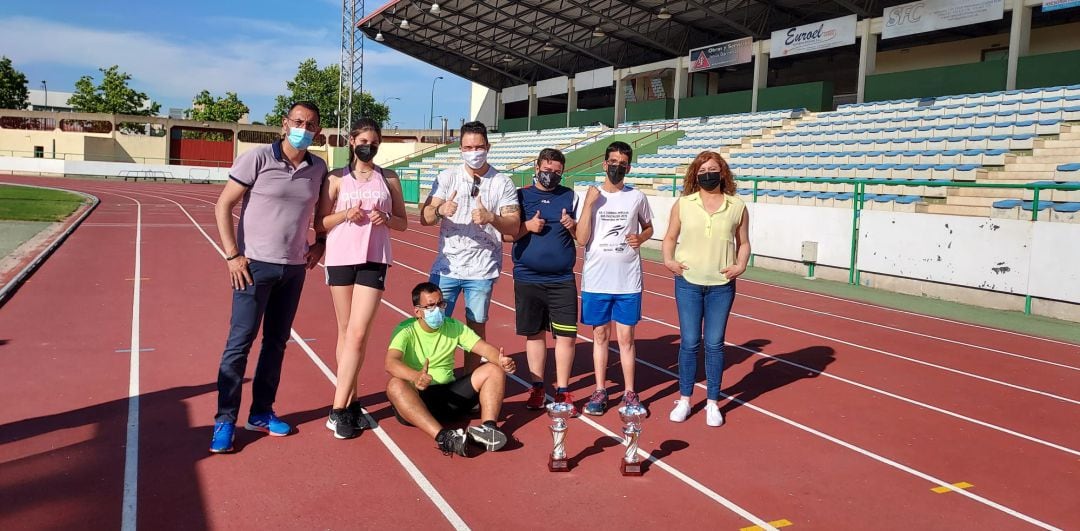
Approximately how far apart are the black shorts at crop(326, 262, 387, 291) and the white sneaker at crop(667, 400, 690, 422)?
2294 mm

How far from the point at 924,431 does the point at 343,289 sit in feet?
13.6

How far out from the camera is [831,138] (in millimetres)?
22344

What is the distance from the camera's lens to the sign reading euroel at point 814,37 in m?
27.7

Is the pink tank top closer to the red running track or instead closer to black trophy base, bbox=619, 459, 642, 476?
the red running track

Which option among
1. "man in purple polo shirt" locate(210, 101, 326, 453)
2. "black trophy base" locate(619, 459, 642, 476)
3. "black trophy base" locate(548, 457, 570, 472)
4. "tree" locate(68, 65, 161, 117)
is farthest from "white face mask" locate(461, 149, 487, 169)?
"tree" locate(68, 65, 161, 117)

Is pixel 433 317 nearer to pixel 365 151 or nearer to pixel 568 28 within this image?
pixel 365 151

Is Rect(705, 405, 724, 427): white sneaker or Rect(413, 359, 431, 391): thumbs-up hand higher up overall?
Rect(413, 359, 431, 391): thumbs-up hand

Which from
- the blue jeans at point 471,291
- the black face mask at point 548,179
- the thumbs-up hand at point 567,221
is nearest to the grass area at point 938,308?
the thumbs-up hand at point 567,221

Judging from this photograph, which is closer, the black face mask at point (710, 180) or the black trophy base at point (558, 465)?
the black trophy base at point (558, 465)

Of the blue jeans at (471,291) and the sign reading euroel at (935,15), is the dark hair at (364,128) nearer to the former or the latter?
the blue jeans at (471,291)

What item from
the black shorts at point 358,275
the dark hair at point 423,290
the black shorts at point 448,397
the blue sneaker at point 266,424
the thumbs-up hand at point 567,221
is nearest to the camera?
the black shorts at point 358,275

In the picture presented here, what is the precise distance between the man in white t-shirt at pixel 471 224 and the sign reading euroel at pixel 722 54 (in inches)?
1135

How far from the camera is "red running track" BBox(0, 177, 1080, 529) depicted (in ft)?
13.4

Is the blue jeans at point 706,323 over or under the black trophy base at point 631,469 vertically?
over
